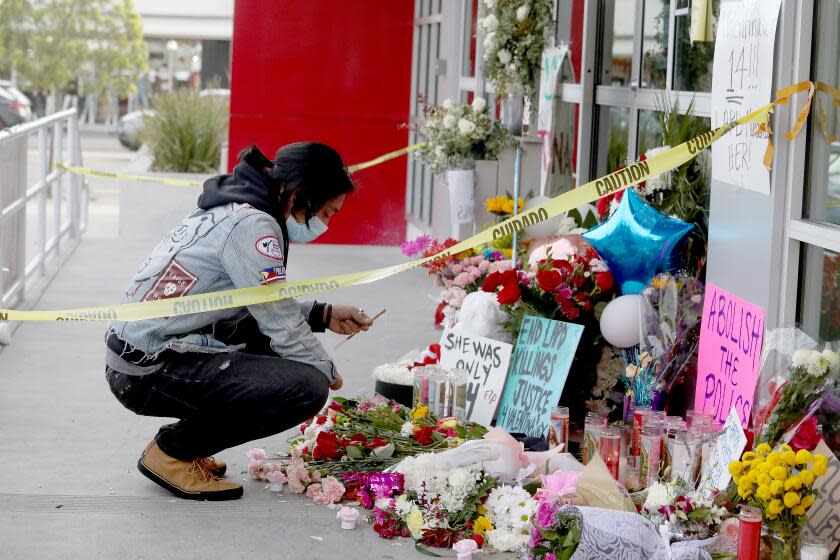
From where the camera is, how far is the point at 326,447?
4.39 metres

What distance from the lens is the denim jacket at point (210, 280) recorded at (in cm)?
397

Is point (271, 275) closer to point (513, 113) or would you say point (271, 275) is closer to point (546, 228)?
point (546, 228)

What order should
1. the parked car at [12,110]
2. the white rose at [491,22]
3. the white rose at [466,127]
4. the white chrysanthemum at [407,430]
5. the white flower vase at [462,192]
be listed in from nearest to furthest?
the white chrysanthemum at [407,430]
the white rose at [491,22]
the white rose at [466,127]
the white flower vase at [462,192]
the parked car at [12,110]

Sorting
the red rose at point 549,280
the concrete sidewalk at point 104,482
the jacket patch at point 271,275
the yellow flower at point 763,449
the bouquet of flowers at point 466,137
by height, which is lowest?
the concrete sidewalk at point 104,482

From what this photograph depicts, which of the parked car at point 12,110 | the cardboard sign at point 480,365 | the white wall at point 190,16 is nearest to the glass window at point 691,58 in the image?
the cardboard sign at point 480,365

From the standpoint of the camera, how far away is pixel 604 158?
20.1 feet

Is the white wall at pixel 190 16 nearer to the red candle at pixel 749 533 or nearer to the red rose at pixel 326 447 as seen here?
the red rose at pixel 326 447

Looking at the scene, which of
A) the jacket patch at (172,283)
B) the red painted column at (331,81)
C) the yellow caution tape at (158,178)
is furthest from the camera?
the red painted column at (331,81)

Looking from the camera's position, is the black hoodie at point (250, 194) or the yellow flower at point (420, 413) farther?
the yellow flower at point (420, 413)

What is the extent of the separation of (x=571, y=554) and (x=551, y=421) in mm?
1078

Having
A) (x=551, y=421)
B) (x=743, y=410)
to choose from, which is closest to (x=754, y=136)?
(x=743, y=410)

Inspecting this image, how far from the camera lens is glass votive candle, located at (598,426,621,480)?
4102 millimetres

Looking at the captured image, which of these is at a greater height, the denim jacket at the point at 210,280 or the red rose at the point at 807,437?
the denim jacket at the point at 210,280

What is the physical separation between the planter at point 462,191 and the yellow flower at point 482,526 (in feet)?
12.8
